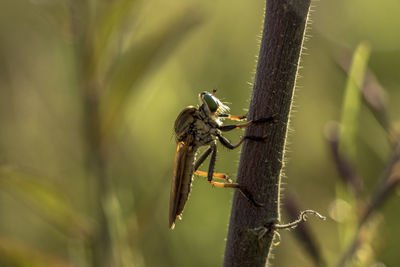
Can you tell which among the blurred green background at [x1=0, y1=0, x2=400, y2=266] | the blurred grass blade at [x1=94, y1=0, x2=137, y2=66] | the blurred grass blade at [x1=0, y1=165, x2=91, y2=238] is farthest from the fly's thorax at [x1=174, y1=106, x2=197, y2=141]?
A: the blurred grass blade at [x1=0, y1=165, x2=91, y2=238]

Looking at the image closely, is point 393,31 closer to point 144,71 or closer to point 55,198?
point 144,71

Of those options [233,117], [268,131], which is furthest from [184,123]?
[268,131]

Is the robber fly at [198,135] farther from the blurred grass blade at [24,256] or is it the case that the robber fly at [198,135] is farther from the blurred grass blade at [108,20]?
the blurred grass blade at [24,256]

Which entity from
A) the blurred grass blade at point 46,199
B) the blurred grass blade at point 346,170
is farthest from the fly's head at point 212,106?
the blurred grass blade at point 46,199

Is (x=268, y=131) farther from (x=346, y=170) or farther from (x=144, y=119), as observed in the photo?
(x=144, y=119)

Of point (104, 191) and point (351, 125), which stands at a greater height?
point (351, 125)

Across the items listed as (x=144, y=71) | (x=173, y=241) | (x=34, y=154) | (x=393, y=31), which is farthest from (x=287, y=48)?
(x=34, y=154)

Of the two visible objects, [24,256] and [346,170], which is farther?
[24,256]
